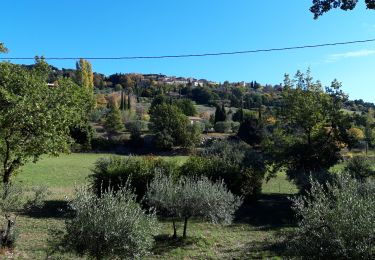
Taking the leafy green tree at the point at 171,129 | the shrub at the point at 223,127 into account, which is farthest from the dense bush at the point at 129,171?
the shrub at the point at 223,127

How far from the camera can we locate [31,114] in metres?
14.2

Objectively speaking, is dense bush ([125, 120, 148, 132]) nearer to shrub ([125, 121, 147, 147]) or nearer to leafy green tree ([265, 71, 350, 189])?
shrub ([125, 121, 147, 147])

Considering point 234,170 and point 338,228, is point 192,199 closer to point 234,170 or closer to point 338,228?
point 338,228

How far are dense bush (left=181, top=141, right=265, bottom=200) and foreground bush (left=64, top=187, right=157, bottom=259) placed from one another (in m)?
13.2

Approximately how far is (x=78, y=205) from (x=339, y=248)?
17.5 ft

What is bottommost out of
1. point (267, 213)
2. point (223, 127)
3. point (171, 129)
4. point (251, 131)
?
point (267, 213)

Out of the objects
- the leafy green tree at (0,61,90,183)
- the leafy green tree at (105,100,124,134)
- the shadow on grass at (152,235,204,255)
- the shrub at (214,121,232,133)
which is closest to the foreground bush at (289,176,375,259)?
the shadow on grass at (152,235,204,255)

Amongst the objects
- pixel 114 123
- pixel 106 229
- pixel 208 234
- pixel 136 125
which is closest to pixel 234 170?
pixel 208 234

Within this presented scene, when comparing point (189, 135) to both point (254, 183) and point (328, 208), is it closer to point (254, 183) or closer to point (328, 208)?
point (254, 183)

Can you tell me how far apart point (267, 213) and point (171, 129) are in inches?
1844

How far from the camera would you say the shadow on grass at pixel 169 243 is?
14.2 m

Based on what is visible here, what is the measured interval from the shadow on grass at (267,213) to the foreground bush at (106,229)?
11.1 metres

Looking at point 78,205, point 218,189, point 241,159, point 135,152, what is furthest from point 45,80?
point 135,152

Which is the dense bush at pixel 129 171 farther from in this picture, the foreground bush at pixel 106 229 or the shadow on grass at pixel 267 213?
the foreground bush at pixel 106 229
